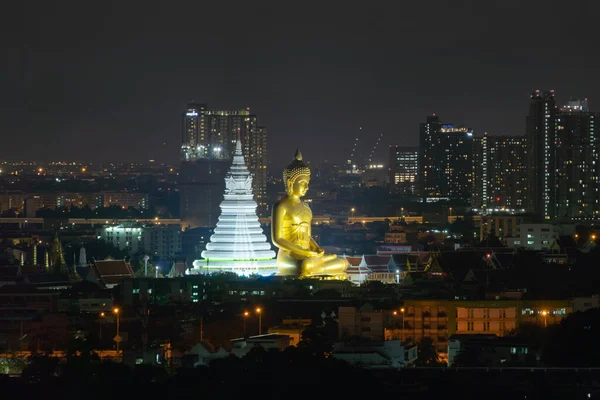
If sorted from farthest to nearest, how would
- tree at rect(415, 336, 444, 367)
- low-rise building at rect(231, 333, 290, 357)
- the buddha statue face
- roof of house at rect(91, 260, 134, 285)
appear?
roof of house at rect(91, 260, 134, 285) → the buddha statue face → tree at rect(415, 336, 444, 367) → low-rise building at rect(231, 333, 290, 357)

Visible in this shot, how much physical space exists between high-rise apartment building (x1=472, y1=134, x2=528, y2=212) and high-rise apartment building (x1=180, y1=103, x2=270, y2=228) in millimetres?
12337

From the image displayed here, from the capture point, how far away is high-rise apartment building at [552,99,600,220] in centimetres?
10744

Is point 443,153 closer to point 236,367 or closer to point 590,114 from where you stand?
point 590,114

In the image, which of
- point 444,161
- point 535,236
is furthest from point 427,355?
point 444,161

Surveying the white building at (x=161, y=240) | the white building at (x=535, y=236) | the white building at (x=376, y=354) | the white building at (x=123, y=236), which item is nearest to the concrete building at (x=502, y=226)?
the white building at (x=535, y=236)

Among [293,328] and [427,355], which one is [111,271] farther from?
[427,355]

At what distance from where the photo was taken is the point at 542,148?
4400 inches

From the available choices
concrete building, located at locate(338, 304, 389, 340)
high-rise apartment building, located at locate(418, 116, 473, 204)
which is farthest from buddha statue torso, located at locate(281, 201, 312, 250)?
high-rise apartment building, located at locate(418, 116, 473, 204)

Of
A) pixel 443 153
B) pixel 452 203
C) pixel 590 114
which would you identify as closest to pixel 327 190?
pixel 443 153

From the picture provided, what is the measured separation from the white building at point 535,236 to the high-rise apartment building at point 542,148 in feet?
85.7

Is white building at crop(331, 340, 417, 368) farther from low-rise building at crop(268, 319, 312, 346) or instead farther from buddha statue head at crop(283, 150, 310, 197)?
buddha statue head at crop(283, 150, 310, 197)

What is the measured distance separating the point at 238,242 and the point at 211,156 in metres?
71.0

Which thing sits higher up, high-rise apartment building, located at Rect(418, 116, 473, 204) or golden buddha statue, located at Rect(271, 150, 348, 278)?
high-rise apartment building, located at Rect(418, 116, 473, 204)

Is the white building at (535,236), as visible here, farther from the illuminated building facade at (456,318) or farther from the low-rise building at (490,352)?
the low-rise building at (490,352)
